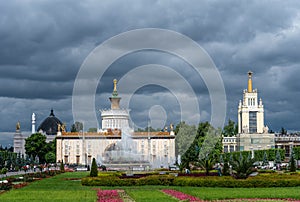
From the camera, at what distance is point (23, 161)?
62.5 m

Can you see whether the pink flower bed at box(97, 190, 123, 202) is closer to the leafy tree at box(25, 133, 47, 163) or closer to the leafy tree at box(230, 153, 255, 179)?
the leafy tree at box(230, 153, 255, 179)

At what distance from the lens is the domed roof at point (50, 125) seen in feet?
383

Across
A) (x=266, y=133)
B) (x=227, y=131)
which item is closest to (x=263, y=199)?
(x=266, y=133)

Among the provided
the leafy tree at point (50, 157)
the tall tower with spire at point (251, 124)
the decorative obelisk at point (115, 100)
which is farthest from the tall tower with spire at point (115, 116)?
the tall tower with spire at point (251, 124)

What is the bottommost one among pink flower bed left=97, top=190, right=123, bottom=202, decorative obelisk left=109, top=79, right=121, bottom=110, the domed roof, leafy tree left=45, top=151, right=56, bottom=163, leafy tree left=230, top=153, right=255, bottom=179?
leafy tree left=45, top=151, right=56, bottom=163

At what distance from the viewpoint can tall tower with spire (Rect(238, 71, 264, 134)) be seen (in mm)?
111306

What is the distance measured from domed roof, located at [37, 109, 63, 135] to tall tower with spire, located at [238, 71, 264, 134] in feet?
126

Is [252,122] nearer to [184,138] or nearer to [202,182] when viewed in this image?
[184,138]

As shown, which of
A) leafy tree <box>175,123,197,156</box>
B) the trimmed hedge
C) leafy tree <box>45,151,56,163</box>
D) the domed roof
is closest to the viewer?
the trimmed hedge

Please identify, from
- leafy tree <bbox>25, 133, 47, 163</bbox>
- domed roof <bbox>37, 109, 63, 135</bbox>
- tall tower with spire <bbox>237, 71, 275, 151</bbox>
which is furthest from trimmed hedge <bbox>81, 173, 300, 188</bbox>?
domed roof <bbox>37, 109, 63, 135</bbox>

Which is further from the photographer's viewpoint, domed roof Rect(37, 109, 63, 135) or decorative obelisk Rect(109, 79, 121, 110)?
domed roof Rect(37, 109, 63, 135)

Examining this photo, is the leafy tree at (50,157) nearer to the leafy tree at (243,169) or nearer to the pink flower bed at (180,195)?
the leafy tree at (243,169)

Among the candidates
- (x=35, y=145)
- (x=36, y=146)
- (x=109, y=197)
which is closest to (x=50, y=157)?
(x=36, y=146)

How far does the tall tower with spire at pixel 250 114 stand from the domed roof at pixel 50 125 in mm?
38400
